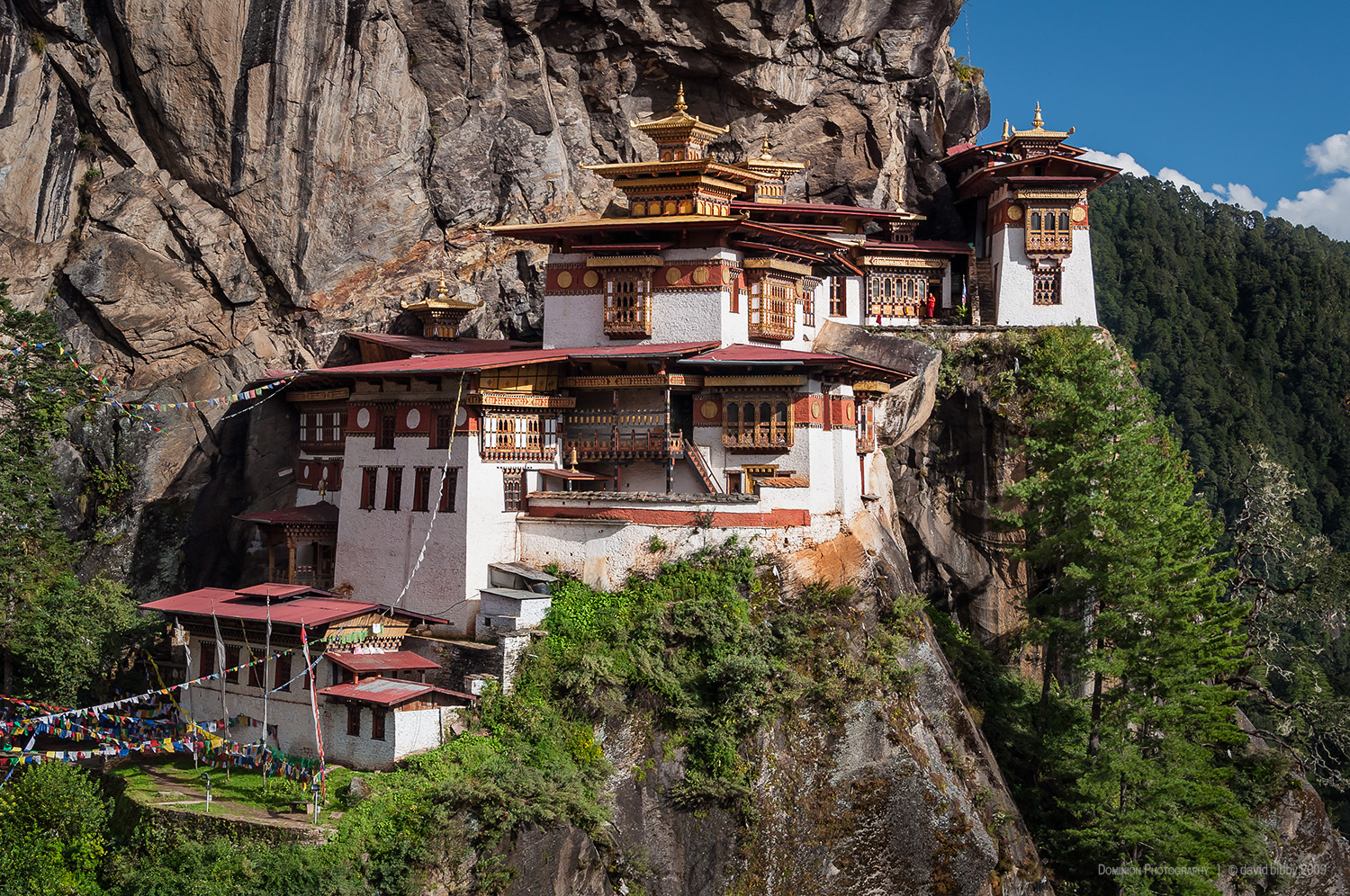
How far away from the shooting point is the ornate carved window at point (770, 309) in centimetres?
3825

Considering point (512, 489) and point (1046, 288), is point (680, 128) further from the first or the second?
point (1046, 288)

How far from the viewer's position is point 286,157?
4197 cm

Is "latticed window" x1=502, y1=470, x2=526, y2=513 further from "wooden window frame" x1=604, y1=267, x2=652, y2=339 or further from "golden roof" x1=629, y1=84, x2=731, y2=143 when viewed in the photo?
"golden roof" x1=629, y1=84, x2=731, y2=143

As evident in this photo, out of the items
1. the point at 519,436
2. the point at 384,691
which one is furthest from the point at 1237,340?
the point at 384,691

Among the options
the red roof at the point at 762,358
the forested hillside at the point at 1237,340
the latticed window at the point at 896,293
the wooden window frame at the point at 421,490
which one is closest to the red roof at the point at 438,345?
the wooden window frame at the point at 421,490

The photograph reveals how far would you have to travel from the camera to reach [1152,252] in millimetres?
88312

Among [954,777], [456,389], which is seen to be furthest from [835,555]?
[456,389]

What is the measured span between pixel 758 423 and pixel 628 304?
20.6 ft

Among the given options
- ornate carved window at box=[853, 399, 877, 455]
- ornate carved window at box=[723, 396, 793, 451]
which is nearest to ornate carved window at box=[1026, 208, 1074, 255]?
ornate carved window at box=[853, 399, 877, 455]

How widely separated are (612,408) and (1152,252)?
6630 cm

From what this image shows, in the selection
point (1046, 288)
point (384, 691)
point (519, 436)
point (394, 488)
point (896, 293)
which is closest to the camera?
point (384, 691)

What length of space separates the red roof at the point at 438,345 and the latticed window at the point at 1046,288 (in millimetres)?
19583

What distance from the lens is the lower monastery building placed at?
30172mm

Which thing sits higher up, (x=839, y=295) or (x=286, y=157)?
(x=286, y=157)
